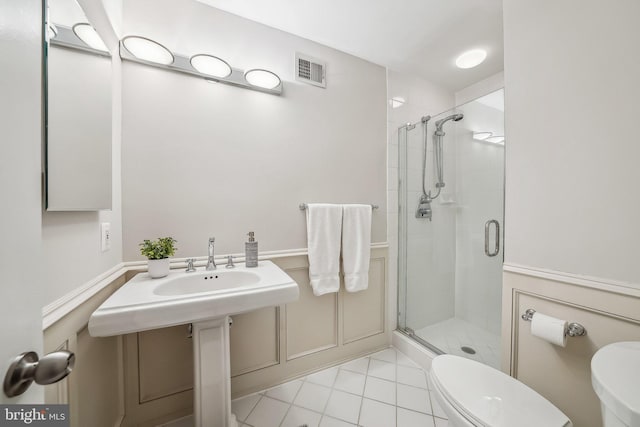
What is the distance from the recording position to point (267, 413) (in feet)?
4.31

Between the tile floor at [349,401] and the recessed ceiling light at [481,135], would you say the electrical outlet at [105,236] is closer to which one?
the tile floor at [349,401]

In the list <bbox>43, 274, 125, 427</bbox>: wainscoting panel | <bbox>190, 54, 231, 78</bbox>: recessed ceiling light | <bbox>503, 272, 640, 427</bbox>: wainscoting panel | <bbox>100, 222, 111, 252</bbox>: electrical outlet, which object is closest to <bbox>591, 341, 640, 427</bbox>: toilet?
<bbox>503, 272, 640, 427</bbox>: wainscoting panel

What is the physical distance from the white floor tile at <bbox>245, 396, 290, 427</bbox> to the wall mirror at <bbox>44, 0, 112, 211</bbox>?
4.30 feet

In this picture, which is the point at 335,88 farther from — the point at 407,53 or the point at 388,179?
the point at 388,179

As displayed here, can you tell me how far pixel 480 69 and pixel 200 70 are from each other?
2.14m

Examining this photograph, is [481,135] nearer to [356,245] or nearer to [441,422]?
[356,245]

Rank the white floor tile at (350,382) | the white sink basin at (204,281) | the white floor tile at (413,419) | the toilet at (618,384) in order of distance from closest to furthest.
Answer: the toilet at (618,384) < the white sink basin at (204,281) < the white floor tile at (413,419) < the white floor tile at (350,382)

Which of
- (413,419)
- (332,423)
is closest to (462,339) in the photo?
(413,419)

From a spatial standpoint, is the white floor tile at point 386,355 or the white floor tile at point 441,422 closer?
the white floor tile at point 441,422

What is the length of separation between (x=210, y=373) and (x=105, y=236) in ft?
2.47

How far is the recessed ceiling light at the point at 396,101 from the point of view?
1933mm

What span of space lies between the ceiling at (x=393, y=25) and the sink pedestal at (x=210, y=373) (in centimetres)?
177

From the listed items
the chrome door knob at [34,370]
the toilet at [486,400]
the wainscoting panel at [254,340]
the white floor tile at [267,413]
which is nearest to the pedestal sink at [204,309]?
the white floor tile at [267,413]

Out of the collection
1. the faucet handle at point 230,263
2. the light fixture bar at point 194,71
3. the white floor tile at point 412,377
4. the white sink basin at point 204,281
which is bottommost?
the white floor tile at point 412,377
